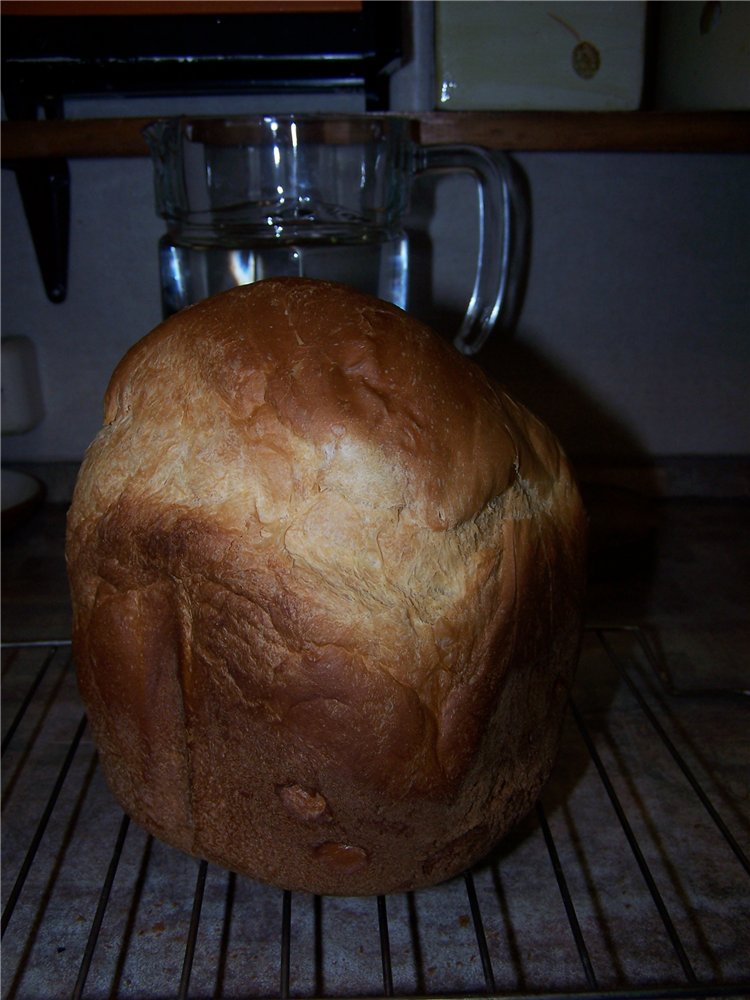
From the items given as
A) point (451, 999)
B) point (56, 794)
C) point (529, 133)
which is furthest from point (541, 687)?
point (529, 133)

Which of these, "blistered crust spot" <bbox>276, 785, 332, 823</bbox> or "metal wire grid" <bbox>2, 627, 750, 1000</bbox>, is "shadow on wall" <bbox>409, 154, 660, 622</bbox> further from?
"blistered crust spot" <bbox>276, 785, 332, 823</bbox>

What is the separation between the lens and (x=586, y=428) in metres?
1.88

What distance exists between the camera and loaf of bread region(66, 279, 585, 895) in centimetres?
65

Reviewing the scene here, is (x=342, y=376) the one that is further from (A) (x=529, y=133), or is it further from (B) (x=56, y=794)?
(A) (x=529, y=133)

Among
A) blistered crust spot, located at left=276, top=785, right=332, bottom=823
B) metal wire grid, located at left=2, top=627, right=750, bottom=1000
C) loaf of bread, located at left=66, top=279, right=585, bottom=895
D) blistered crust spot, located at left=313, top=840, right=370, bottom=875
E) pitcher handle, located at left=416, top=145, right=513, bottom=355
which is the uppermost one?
pitcher handle, located at left=416, top=145, right=513, bottom=355

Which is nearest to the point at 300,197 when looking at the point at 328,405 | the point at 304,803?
the point at 328,405

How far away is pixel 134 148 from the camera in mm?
1457

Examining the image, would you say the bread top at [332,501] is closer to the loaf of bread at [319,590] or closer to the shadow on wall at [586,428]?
the loaf of bread at [319,590]

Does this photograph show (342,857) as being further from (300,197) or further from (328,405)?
(300,197)

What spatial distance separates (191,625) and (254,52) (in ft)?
3.41

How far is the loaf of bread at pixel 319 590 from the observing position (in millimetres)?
647

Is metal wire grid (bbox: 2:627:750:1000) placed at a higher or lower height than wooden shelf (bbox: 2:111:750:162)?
lower

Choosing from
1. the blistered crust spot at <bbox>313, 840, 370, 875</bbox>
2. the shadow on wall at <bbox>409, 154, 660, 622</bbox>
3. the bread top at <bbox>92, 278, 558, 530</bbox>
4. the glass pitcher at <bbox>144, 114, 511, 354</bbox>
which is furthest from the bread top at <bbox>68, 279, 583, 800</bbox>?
the shadow on wall at <bbox>409, 154, 660, 622</bbox>

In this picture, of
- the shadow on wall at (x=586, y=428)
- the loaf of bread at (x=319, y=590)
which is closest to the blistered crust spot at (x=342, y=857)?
the loaf of bread at (x=319, y=590)
